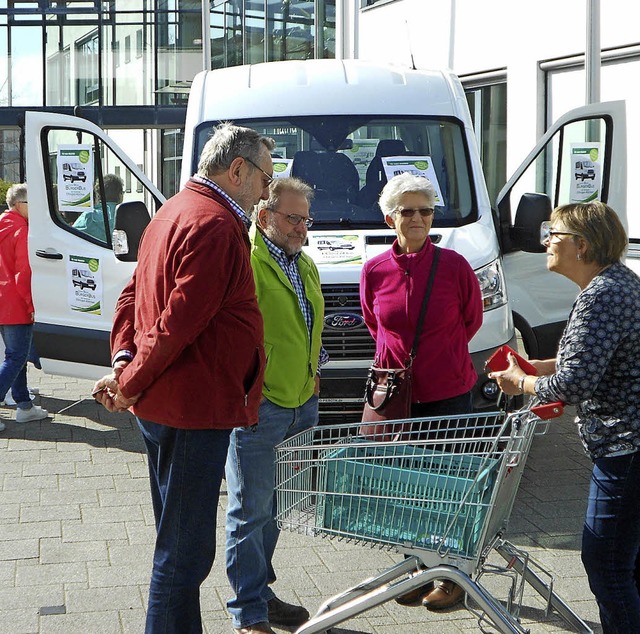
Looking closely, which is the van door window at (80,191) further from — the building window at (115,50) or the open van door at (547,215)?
the building window at (115,50)

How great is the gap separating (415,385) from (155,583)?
68.4 inches

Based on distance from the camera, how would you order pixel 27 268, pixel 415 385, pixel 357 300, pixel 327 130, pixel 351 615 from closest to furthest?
pixel 351 615
pixel 415 385
pixel 357 300
pixel 327 130
pixel 27 268

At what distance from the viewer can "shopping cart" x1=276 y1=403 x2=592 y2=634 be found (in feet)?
12.3

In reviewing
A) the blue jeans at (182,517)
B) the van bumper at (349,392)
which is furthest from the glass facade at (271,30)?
the blue jeans at (182,517)

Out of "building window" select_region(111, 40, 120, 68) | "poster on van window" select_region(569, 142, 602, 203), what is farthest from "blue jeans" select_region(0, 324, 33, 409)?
"building window" select_region(111, 40, 120, 68)

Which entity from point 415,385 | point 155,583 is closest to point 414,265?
point 415,385

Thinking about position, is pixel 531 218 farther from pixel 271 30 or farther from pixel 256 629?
pixel 271 30

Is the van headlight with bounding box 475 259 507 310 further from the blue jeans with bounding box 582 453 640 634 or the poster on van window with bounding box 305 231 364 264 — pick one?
the blue jeans with bounding box 582 453 640 634

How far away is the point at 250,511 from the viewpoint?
4.49 m

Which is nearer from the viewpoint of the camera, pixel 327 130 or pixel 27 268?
pixel 327 130

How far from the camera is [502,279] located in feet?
22.9

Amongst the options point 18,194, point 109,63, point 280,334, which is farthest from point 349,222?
point 109,63

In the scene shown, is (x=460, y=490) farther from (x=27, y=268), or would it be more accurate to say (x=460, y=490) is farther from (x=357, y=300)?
(x=27, y=268)

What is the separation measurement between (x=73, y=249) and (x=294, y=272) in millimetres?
3434
